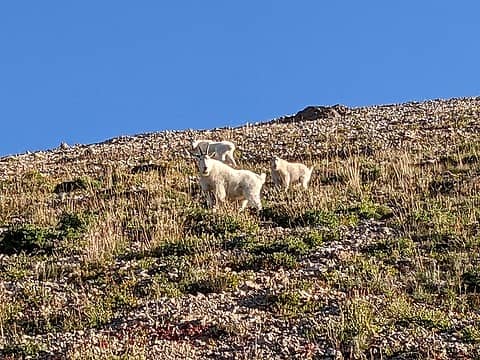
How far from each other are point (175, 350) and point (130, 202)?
9.43 metres

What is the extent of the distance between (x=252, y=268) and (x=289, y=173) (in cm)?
830

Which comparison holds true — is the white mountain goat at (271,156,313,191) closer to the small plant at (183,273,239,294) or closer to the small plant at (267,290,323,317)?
the small plant at (183,273,239,294)

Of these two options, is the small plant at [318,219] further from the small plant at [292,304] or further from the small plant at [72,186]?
the small plant at [72,186]

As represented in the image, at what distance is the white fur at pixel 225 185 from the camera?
59.0 feet

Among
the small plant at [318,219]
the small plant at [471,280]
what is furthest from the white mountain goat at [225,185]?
the small plant at [471,280]

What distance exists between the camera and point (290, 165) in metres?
21.5

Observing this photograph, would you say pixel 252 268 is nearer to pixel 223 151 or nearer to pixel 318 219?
pixel 318 219

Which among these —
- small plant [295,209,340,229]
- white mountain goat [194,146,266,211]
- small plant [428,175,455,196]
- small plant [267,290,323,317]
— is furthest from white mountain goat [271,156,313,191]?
small plant [267,290,323,317]

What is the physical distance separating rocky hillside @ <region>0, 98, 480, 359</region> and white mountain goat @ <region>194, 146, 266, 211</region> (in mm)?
466

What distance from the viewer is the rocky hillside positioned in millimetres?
10273

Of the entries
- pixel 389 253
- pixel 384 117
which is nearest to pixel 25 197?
pixel 389 253

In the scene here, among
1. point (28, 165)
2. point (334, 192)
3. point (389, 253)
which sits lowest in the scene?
point (389, 253)

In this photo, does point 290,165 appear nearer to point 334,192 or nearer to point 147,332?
point 334,192

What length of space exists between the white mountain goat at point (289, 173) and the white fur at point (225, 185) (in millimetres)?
3062
